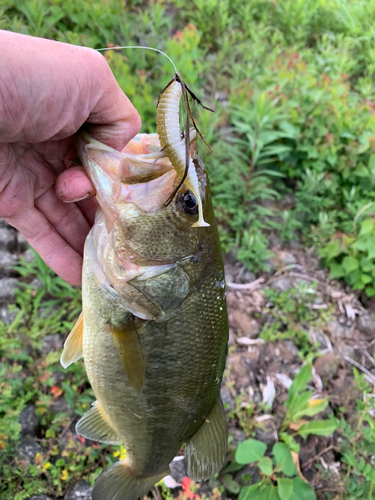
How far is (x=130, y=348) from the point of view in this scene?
154 centimetres

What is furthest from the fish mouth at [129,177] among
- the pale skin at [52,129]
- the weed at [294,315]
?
the weed at [294,315]

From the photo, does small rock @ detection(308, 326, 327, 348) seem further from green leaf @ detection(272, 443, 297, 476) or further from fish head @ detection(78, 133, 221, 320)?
fish head @ detection(78, 133, 221, 320)

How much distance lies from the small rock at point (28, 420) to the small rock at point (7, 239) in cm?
150

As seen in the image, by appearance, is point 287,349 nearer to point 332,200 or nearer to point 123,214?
point 332,200

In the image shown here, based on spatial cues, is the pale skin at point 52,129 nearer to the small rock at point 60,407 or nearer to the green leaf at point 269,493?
the small rock at point 60,407

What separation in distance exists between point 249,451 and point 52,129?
2.32m

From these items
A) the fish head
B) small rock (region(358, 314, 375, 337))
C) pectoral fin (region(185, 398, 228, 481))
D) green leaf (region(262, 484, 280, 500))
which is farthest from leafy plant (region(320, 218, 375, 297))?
the fish head

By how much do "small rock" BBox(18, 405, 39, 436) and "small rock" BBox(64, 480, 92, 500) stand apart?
47 cm

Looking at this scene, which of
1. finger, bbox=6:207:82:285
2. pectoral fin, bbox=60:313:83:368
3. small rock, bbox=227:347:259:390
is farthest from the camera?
small rock, bbox=227:347:259:390

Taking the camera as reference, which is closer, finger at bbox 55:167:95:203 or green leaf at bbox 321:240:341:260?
finger at bbox 55:167:95:203

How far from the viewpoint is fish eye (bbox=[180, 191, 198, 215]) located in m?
1.42

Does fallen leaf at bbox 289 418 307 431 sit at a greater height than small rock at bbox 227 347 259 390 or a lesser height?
greater

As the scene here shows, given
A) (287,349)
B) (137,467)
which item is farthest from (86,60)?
(287,349)

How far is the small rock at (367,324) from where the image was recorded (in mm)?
3547
